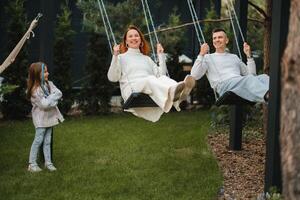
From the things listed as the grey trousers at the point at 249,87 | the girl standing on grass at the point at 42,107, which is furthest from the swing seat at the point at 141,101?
the girl standing on grass at the point at 42,107

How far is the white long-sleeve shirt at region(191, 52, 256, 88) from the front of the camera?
5650mm

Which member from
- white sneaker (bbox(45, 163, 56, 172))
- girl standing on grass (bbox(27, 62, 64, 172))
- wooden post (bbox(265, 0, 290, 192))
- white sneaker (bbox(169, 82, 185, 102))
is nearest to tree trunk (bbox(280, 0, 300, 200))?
wooden post (bbox(265, 0, 290, 192))

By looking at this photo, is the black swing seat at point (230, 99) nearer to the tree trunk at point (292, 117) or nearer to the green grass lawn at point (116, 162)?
the green grass lawn at point (116, 162)

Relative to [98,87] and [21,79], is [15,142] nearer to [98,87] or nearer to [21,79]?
[21,79]

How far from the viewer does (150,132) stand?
28.2ft

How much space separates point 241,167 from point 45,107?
89.8 inches

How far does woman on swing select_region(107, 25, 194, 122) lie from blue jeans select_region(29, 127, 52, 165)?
1.08 meters

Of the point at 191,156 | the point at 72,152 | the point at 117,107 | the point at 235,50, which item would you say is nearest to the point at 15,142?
the point at 72,152

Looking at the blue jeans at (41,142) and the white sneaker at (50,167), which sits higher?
the blue jeans at (41,142)

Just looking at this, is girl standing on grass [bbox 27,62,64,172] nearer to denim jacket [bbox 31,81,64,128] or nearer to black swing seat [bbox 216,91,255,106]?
denim jacket [bbox 31,81,64,128]

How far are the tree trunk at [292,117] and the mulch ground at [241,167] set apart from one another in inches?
126

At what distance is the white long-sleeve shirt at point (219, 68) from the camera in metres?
5.65

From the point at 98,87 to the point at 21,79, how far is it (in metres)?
1.44

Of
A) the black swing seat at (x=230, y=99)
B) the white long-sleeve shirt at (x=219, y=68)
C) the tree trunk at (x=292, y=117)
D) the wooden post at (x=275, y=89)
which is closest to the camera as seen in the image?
the tree trunk at (x=292, y=117)
